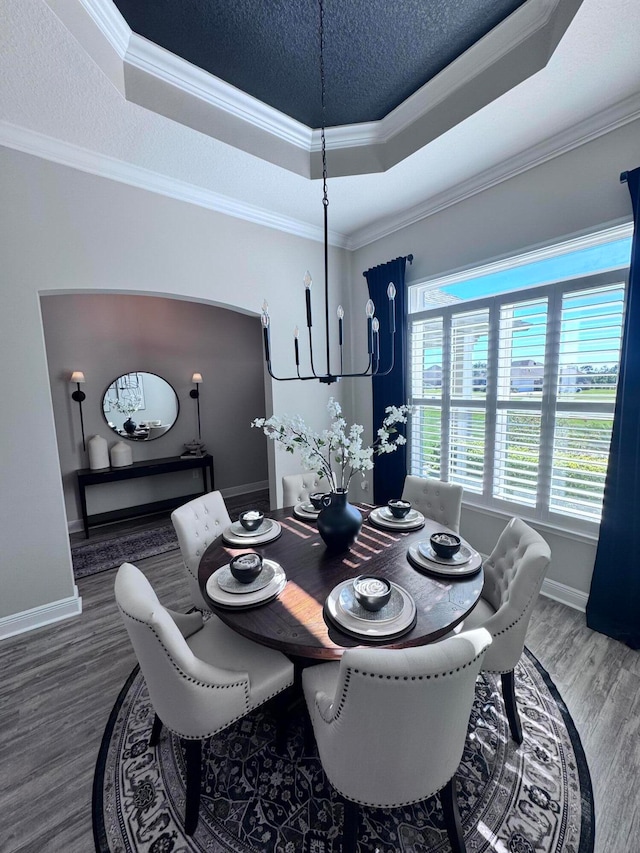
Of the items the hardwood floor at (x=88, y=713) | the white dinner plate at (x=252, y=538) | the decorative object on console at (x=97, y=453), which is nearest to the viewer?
the hardwood floor at (x=88, y=713)

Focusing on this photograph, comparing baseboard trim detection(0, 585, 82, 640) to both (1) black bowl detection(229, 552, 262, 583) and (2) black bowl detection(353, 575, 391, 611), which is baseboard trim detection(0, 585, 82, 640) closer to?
(1) black bowl detection(229, 552, 262, 583)

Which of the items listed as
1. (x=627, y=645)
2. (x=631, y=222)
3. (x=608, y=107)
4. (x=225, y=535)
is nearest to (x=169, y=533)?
(x=225, y=535)

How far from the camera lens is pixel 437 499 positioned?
8.59 ft

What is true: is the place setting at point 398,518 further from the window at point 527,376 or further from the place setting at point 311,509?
the window at point 527,376

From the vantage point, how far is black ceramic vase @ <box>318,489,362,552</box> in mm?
1847

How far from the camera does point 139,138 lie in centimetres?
234

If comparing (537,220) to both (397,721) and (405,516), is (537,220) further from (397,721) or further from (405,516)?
(397,721)

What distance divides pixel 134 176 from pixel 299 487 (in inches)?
108

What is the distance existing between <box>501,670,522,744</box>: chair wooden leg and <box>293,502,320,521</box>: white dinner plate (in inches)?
50.8

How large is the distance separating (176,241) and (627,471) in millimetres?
3753

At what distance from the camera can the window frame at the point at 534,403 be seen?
2.48 metres

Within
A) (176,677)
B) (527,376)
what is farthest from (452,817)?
(527,376)

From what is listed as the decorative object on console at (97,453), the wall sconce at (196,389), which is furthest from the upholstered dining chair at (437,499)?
the decorative object on console at (97,453)

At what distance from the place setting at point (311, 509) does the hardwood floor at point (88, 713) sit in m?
1.24
